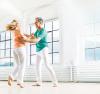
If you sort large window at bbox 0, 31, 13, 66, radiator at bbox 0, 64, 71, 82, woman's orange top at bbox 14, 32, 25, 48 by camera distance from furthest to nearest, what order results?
large window at bbox 0, 31, 13, 66 → radiator at bbox 0, 64, 71, 82 → woman's orange top at bbox 14, 32, 25, 48

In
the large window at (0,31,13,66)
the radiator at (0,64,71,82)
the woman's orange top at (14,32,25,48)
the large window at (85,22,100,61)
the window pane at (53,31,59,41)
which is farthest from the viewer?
the large window at (0,31,13,66)

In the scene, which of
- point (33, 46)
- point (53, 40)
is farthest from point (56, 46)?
point (33, 46)

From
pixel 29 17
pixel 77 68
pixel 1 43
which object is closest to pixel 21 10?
pixel 29 17

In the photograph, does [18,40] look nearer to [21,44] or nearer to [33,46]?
[21,44]

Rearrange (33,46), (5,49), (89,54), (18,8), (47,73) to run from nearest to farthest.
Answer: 1. (89,54)
2. (47,73)
3. (18,8)
4. (33,46)
5. (5,49)

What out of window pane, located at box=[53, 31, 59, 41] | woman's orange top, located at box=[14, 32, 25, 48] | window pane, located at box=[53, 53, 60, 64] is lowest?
window pane, located at box=[53, 53, 60, 64]

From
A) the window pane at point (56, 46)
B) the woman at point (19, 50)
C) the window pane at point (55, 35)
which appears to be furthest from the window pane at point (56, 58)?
the woman at point (19, 50)

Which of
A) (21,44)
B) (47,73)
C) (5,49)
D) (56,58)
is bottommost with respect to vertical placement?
(47,73)

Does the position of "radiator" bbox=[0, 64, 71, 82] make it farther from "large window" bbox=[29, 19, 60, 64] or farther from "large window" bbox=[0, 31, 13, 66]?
"large window" bbox=[0, 31, 13, 66]

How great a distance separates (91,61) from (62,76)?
0.87 metres

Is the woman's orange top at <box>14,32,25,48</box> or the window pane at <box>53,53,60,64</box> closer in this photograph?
the woman's orange top at <box>14,32,25,48</box>

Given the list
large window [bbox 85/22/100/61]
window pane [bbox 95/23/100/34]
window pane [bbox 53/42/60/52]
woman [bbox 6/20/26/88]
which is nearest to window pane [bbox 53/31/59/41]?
window pane [bbox 53/42/60/52]

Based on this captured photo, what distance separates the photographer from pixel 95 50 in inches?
305

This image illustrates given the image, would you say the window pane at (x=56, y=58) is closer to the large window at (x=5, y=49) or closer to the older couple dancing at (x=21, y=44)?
the large window at (x=5, y=49)
